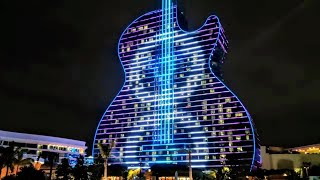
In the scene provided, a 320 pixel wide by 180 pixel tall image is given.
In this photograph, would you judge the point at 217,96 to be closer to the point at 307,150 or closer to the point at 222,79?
the point at 222,79

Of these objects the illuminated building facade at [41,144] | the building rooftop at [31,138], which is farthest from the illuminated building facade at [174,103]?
the building rooftop at [31,138]

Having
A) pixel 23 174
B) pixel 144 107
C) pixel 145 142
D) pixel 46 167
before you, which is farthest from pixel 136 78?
pixel 23 174

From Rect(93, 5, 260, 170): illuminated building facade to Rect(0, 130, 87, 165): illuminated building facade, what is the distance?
13.8m

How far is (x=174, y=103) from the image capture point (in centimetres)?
16988

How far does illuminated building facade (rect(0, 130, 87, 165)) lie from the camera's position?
143 meters

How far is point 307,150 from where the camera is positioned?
171 m

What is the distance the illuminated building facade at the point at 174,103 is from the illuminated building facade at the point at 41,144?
13.8 metres

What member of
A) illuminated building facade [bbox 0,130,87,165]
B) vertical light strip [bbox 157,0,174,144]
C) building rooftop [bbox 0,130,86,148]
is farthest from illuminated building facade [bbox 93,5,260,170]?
building rooftop [bbox 0,130,86,148]

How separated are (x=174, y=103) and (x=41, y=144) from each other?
198ft

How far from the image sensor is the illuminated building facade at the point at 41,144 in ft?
470

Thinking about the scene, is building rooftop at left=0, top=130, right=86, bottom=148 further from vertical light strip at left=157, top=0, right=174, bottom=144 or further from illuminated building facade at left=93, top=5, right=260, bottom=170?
vertical light strip at left=157, top=0, right=174, bottom=144

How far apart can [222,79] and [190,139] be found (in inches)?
1222

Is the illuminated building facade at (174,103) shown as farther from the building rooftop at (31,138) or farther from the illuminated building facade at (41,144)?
the building rooftop at (31,138)

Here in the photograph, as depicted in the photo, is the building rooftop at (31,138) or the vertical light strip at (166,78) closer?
the building rooftop at (31,138)
